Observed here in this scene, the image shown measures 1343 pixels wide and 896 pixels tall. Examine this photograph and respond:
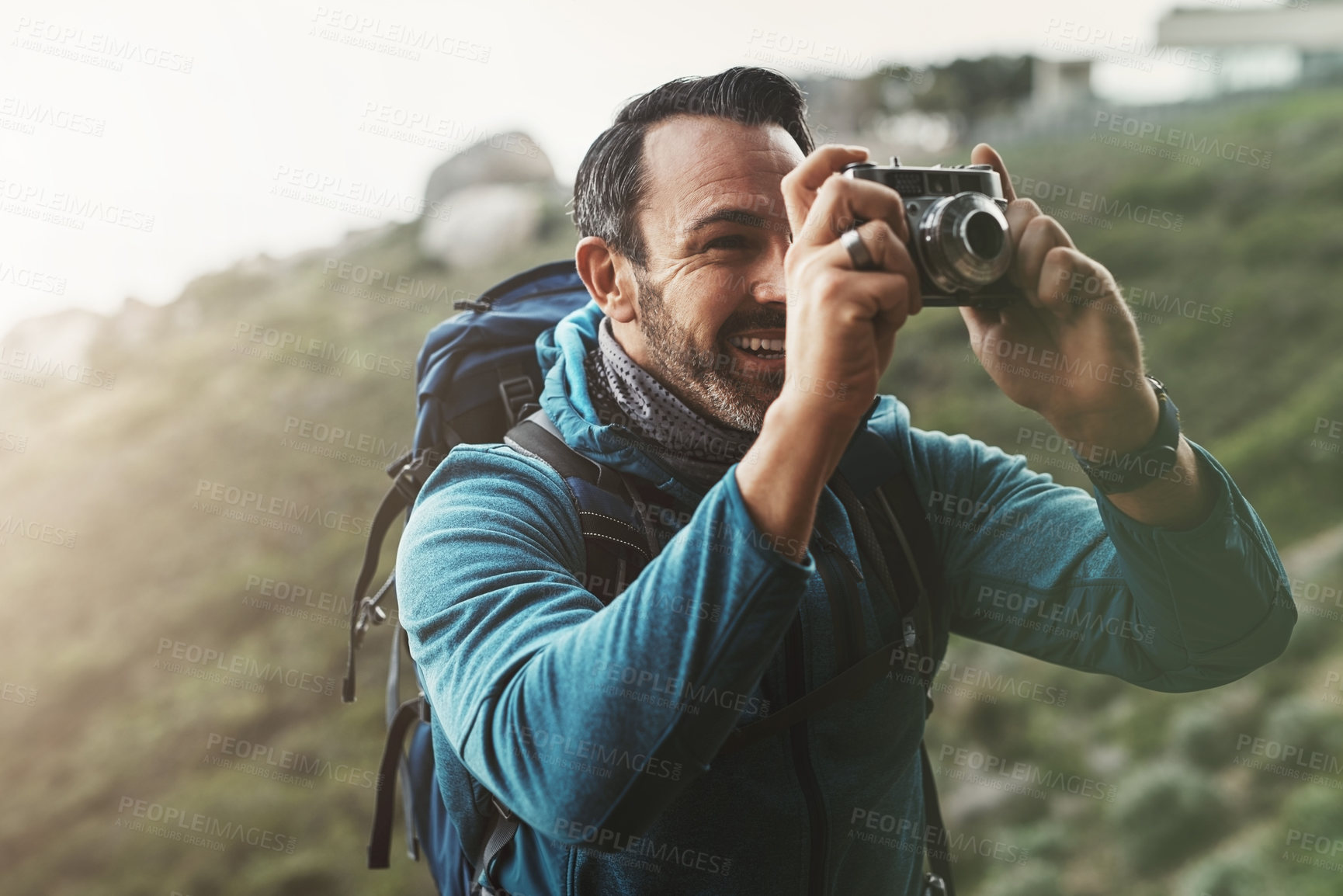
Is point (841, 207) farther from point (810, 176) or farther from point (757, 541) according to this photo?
point (757, 541)

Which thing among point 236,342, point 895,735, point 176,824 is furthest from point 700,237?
point 236,342

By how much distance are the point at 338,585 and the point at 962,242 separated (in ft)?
21.8

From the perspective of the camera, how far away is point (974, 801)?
5656 mm

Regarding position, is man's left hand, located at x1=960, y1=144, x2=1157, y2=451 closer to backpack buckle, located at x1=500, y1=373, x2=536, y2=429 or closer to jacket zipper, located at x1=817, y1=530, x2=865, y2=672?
jacket zipper, located at x1=817, y1=530, x2=865, y2=672

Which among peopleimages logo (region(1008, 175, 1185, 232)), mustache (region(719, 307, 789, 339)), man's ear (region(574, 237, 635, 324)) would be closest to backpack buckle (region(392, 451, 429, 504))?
man's ear (region(574, 237, 635, 324))

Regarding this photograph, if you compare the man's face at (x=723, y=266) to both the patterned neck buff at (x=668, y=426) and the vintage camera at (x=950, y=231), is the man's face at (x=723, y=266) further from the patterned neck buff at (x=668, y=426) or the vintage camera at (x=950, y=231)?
the vintage camera at (x=950, y=231)

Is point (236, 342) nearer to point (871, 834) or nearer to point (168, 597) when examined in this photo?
point (168, 597)

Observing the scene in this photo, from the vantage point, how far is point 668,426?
151cm

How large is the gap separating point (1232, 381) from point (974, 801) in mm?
4595

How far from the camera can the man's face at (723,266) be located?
1475mm

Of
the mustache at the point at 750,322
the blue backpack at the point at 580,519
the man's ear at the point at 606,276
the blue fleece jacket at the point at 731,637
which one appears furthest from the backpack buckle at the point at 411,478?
the mustache at the point at 750,322

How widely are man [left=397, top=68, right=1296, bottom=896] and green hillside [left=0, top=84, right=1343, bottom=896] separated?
449 cm

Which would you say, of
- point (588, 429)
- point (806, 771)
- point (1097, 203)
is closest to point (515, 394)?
point (588, 429)

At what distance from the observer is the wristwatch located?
131 cm
